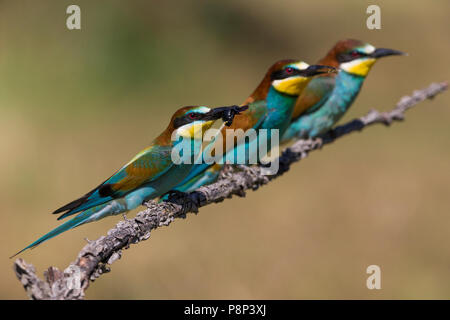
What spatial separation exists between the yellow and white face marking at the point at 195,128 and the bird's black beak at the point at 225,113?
0.05ft

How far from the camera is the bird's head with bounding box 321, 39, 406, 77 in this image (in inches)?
127

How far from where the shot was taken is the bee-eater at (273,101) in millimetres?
2471

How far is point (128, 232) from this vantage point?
5.16 ft

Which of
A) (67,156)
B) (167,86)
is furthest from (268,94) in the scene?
(167,86)

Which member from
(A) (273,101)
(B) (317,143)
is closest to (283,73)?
(A) (273,101)

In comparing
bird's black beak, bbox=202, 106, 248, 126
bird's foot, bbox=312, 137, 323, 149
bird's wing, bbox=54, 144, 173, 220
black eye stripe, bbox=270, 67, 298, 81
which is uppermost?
black eye stripe, bbox=270, 67, 298, 81

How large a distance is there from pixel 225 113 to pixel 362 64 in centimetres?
186

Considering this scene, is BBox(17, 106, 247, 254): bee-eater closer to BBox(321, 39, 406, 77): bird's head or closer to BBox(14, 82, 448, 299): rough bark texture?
BBox(14, 82, 448, 299): rough bark texture

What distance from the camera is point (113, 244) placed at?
1.49 m

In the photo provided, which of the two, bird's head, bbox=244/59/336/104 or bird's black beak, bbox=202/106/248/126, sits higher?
bird's head, bbox=244/59/336/104

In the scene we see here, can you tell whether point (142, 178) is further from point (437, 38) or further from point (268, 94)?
point (437, 38)

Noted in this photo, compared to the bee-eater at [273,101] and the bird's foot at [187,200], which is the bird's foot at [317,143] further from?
the bird's foot at [187,200]

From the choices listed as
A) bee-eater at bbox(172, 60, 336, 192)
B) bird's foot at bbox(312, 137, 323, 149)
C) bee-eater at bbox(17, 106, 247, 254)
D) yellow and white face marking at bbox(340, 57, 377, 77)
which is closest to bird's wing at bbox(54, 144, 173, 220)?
bee-eater at bbox(17, 106, 247, 254)

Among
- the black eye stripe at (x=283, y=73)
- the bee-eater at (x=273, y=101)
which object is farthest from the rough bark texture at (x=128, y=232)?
the black eye stripe at (x=283, y=73)
